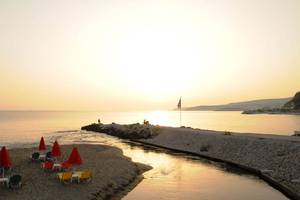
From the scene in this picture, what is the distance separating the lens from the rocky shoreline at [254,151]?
25.4m

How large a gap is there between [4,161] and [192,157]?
22779mm

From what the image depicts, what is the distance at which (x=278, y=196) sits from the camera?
22391 millimetres

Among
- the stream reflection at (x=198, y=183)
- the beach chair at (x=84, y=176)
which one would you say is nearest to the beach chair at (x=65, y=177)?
the beach chair at (x=84, y=176)

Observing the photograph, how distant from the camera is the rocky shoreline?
25.4m

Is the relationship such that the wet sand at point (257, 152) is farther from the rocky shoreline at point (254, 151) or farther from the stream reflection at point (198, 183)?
the stream reflection at point (198, 183)

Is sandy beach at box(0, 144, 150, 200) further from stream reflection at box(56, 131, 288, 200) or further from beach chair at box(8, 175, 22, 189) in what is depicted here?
stream reflection at box(56, 131, 288, 200)

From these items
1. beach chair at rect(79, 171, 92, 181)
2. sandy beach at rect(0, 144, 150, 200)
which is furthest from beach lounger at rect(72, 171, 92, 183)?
sandy beach at rect(0, 144, 150, 200)

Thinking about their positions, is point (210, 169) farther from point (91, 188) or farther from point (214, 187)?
point (91, 188)

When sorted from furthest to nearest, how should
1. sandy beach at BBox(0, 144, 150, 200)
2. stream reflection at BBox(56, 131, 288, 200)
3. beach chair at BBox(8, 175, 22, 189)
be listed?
stream reflection at BBox(56, 131, 288, 200) → beach chair at BBox(8, 175, 22, 189) → sandy beach at BBox(0, 144, 150, 200)

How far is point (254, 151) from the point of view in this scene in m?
34.3

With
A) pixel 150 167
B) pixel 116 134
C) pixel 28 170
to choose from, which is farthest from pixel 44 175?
pixel 116 134

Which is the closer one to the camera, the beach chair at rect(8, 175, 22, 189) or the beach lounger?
the beach chair at rect(8, 175, 22, 189)

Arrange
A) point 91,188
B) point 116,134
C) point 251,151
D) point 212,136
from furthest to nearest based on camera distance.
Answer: point 116,134
point 212,136
point 251,151
point 91,188

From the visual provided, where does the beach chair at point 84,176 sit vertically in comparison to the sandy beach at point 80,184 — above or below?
above
